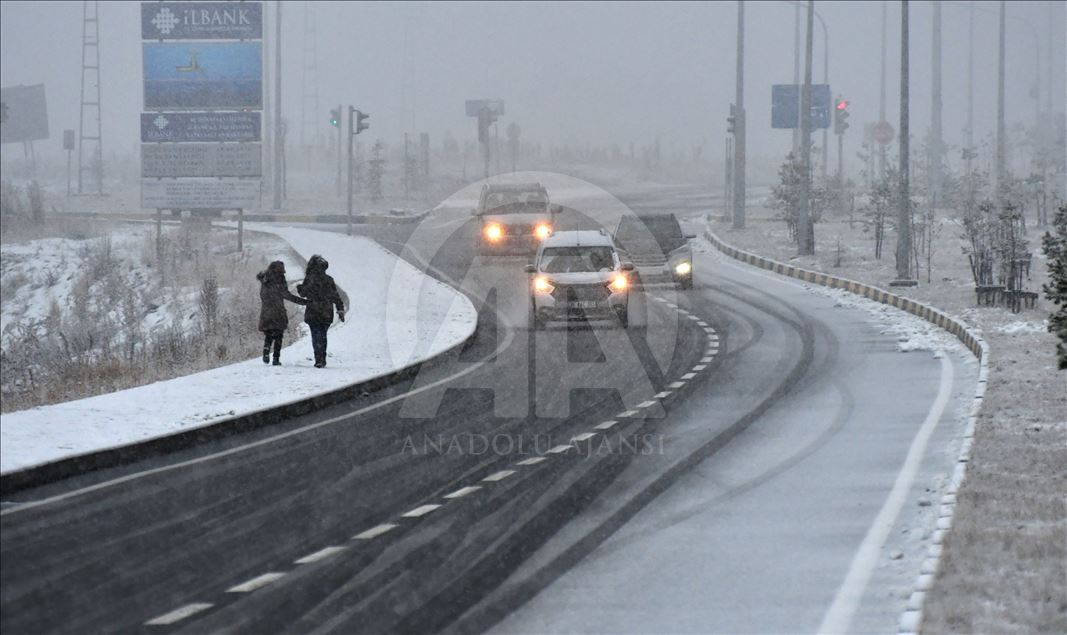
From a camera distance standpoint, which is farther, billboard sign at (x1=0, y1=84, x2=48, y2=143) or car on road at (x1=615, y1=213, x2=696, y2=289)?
billboard sign at (x1=0, y1=84, x2=48, y2=143)

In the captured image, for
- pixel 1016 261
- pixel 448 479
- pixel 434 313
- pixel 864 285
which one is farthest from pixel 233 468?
pixel 864 285

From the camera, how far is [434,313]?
2859 centimetres

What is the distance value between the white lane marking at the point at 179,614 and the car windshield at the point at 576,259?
61.0 feet

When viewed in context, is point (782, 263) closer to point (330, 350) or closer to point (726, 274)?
point (726, 274)

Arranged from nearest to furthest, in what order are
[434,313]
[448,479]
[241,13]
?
[448,479], [434,313], [241,13]

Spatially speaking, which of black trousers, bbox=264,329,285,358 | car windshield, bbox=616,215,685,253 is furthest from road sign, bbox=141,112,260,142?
black trousers, bbox=264,329,285,358

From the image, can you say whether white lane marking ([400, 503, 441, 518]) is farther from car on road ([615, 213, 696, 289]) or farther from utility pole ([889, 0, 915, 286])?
car on road ([615, 213, 696, 289])

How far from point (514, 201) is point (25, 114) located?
239 ft

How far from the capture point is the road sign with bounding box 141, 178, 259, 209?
5156 centimetres

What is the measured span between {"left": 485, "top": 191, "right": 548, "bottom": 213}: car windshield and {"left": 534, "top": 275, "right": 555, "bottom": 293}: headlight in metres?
14.8

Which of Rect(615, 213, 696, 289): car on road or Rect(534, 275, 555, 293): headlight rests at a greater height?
Rect(615, 213, 696, 289): car on road

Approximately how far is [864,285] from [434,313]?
10.0 metres

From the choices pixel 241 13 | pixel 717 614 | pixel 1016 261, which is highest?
pixel 241 13

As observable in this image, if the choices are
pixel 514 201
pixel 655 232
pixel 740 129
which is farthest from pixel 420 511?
pixel 740 129
